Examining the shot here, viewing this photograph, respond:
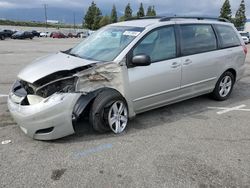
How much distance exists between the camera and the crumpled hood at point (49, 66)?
12.8ft

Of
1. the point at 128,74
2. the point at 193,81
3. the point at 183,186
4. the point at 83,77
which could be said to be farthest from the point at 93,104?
the point at 193,81

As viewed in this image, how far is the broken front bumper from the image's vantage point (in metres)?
3.62

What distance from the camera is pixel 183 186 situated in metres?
2.98

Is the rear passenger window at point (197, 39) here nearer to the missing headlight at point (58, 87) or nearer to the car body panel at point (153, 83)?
the car body panel at point (153, 83)

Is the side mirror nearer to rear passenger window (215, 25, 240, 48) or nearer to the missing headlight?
the missing headlight

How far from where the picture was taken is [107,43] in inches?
186

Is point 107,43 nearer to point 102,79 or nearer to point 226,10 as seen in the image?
point 102,79

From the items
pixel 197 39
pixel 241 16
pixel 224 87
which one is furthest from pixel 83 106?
pixel 241 16

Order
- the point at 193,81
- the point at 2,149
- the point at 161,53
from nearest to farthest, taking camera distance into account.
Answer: the point at 2,149, the point at 161,53, the point at 193,81

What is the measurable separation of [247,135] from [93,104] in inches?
97.4

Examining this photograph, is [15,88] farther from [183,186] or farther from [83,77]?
[183,186]

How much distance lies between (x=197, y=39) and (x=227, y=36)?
1169 millimetres

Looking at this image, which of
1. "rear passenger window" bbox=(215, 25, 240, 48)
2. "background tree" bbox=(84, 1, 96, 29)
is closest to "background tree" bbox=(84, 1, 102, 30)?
"background tree" bbox=(84, 1, 96, 29)

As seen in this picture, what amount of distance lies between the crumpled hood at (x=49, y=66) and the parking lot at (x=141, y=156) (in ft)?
2.96
